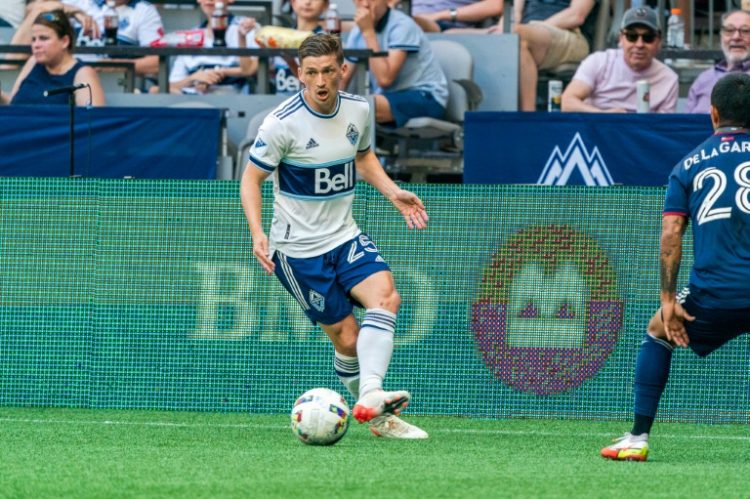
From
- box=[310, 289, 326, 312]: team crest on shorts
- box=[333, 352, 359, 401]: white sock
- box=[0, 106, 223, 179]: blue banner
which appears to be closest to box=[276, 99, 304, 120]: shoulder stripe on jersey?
box=[310, 289, 326, 312]: team crest on shorts

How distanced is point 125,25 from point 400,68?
3.26 meters

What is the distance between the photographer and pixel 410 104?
43.4ft

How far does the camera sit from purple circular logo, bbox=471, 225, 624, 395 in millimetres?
9727

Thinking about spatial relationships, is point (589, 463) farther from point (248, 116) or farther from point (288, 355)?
point (248, 116)

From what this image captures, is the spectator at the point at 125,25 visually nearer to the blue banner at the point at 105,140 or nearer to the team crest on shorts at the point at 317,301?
the blue banner at the point at 105,140

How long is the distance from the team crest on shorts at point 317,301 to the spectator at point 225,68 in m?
6.13

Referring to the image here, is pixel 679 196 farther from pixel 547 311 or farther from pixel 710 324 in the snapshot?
pixel 547 311

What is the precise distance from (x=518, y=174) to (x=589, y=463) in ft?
15.8

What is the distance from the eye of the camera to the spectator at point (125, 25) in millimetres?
14711

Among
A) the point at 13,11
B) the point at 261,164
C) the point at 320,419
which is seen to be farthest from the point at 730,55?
the point at 13,11

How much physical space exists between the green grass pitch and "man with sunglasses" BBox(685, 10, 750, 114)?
3.98 meters

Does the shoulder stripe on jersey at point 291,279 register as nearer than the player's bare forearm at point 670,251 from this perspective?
No

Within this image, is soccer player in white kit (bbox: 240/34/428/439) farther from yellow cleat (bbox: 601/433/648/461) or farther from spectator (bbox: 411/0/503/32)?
spectator (bbox: 411/0/503/32)

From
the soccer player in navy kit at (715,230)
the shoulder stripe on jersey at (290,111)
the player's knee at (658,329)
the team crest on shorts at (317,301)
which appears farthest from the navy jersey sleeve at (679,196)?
the shoulder stripe on jersey at (290,111)
